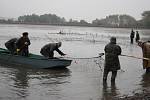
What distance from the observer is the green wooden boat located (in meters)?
17.6

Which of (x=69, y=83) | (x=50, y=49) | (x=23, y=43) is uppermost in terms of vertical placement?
(x=23, y=43)

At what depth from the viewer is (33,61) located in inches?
709

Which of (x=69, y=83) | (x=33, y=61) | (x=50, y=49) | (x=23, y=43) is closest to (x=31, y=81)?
(x=69, y=83)

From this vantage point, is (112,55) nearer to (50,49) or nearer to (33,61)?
(50,49)

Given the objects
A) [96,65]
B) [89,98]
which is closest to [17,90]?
[89,98]

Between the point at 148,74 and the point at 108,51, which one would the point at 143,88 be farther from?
the point at 148,74

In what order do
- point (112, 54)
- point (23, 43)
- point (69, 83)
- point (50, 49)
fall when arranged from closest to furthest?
point (112, 54) < point (69, 83) < point (50, 49) < point (23, 43)

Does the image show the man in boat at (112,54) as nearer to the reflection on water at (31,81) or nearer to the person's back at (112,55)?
A: the person's back at (112,55)

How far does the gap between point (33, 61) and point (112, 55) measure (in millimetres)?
5775

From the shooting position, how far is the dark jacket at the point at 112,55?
13.4 m

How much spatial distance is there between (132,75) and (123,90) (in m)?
3.80

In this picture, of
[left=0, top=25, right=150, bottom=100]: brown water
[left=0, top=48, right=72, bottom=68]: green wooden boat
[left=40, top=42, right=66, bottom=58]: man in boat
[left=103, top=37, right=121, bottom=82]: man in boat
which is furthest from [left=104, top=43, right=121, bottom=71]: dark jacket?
[left=40, top=42, right=66, bottom=58]: man in boat

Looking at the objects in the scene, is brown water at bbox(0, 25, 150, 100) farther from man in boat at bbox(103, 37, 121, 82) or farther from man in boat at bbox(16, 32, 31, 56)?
man in boat at bbox(16, 32, 31, 56)

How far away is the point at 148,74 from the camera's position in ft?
56.3
